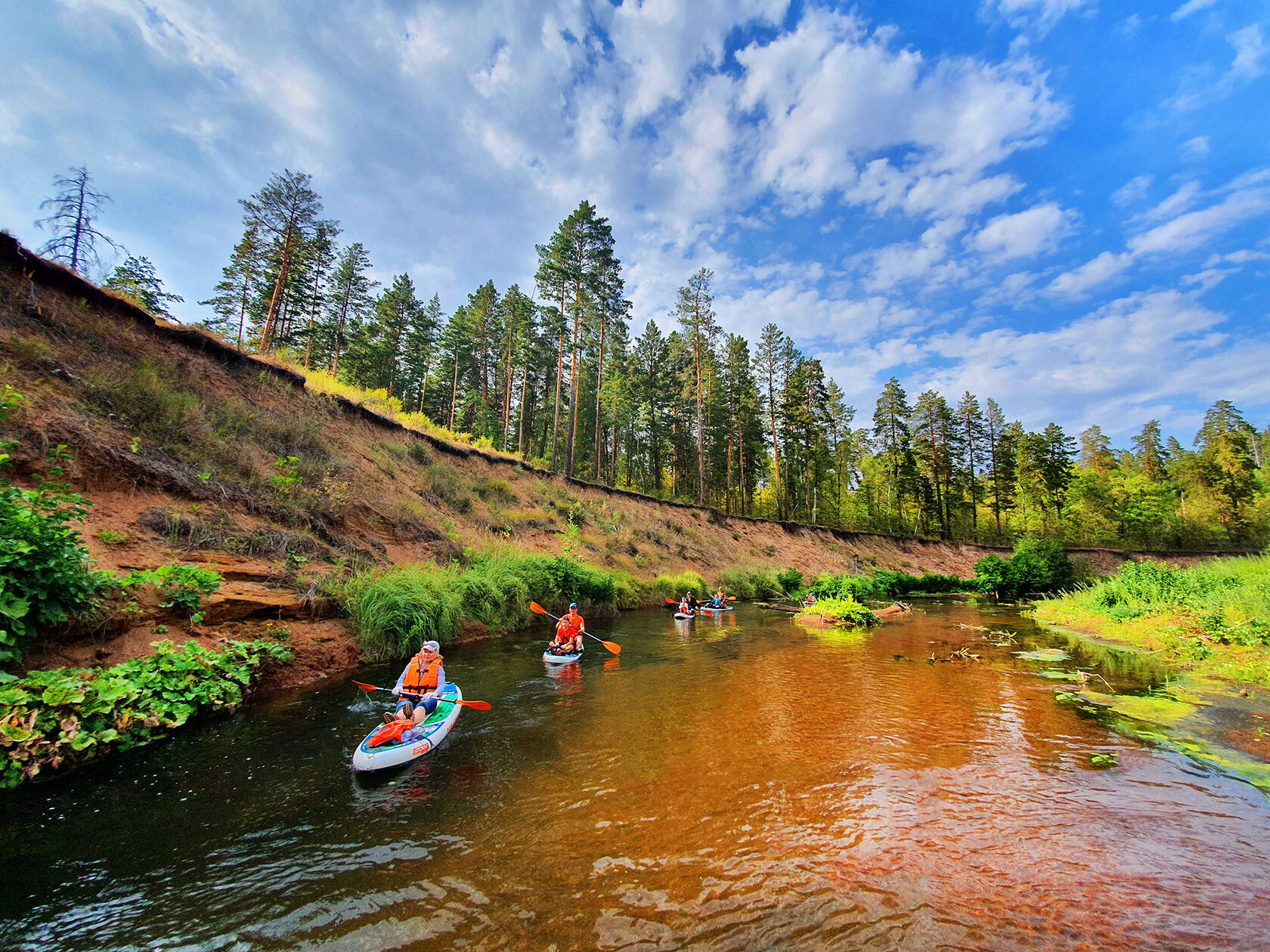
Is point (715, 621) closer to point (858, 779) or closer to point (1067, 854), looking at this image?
point (858, 779)

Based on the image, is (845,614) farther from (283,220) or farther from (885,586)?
(283,220)

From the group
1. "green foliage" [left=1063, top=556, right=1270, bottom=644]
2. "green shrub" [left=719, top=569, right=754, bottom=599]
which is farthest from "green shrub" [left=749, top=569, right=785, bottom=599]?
"green foliage" [left=1063, top=556, right=1270, bottom=644]

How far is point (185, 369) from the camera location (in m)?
14.3

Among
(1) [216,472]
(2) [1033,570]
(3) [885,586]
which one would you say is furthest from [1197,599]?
(1) [216,472]

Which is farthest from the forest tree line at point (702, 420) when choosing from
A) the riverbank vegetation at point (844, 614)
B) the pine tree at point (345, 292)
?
the riverbank vegetation at point (844, 614)

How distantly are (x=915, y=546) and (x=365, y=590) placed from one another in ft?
160

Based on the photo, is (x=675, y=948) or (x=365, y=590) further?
(x=365, y=590)

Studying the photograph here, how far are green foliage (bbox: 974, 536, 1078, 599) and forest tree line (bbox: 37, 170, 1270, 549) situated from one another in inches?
729

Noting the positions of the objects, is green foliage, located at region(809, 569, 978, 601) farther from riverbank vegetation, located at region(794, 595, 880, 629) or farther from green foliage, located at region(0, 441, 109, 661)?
green foliage, located at region(0, 441, 109, 661)

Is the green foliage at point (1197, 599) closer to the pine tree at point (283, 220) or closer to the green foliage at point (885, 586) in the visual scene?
the green foliage at point (885, 586)

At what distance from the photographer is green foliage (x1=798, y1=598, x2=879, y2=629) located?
18.1 meters

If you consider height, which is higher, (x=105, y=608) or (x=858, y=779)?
(x=105, y=608)

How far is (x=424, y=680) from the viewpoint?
7570 millimetres

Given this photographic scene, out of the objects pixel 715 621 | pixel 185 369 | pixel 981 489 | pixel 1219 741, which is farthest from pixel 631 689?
pixel 981 489
